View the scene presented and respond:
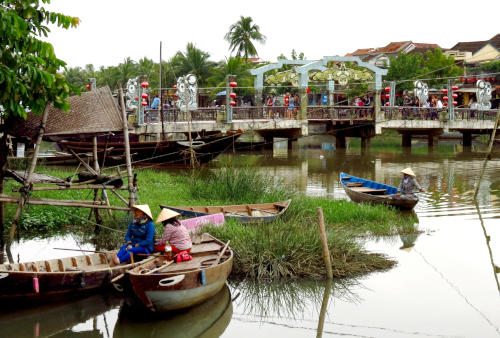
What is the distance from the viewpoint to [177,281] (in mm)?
7184

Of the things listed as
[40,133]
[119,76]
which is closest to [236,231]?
[40,133]

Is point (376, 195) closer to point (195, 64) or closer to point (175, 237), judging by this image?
point (175, 237)

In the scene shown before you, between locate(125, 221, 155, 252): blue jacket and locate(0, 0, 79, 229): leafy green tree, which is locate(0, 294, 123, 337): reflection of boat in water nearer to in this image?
locate(125, 221, 155, 252): blue jacket

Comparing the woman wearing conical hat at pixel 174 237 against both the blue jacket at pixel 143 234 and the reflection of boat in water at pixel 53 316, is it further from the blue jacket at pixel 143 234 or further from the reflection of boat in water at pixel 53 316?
the reflection of boat in water at pixel 53 316

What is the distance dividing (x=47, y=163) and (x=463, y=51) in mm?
37799

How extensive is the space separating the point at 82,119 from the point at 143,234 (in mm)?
2766

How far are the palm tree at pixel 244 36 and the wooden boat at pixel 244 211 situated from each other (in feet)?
110

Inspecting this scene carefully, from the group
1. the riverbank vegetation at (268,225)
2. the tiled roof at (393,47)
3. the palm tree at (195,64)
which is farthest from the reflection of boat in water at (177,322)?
the tiled roof at (393,47)

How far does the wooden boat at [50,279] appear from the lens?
7.31 m

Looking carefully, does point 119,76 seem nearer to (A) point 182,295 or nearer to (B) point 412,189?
(B) point 412,189

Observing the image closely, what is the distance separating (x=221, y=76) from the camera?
3809 cm

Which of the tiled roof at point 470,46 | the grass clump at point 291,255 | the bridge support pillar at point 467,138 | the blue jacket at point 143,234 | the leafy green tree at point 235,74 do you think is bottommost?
the grass clump at point 291,255

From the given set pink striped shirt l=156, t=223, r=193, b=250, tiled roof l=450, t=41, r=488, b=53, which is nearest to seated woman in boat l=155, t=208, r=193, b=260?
pink striped shirt l=156, t=223, r=193, b=250

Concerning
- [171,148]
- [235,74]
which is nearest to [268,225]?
[171,148]
